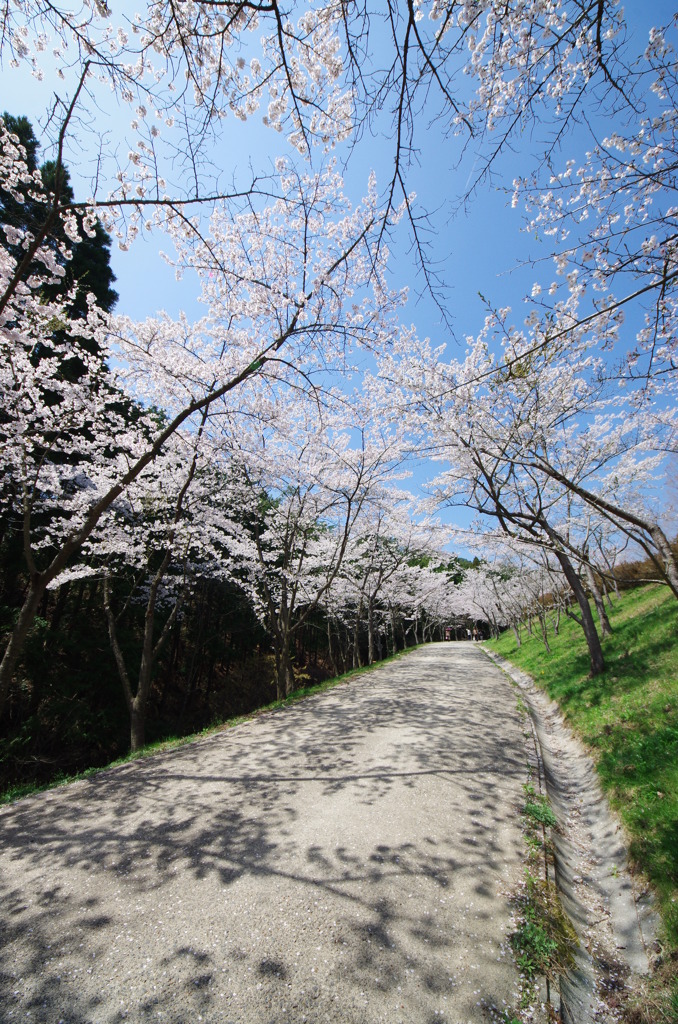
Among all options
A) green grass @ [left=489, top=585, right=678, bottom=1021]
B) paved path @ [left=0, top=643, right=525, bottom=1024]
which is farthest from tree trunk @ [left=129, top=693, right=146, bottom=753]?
green grass @ [left=489, top=585, right=678, bottom=1021]

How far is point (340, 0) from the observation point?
220 centimetres

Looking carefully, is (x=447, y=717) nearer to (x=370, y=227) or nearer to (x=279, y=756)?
(x=279, y=756)

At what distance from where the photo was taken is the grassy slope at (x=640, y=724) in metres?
3.08

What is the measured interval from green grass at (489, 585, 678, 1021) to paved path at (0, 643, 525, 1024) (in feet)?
3.14

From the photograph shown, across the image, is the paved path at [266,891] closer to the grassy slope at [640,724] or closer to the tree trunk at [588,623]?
the grassy slope at [640,724]

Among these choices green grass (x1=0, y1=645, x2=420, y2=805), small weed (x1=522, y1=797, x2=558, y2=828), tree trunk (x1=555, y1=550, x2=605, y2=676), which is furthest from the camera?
tree trunk (x1=555, y1=550, x2=605, y2=676)

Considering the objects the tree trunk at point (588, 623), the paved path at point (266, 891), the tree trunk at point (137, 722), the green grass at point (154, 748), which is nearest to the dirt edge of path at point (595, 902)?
the paved path at point (266, 891)

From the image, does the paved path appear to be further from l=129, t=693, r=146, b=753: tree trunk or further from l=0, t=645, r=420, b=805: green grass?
l=129, t=693, r=146, b=753: tree trunk

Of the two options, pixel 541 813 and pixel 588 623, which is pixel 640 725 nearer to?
pixel 541 813

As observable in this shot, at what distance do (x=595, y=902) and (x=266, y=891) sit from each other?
2.52 metres

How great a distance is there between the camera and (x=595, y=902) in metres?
2.99

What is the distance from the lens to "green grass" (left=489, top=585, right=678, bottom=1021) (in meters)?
3.05

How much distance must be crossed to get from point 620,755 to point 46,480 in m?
11.7

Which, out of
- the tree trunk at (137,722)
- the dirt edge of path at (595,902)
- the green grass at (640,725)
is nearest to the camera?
the dirt edge of path at (595,902)
